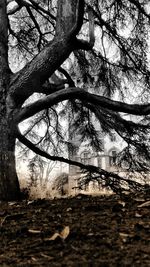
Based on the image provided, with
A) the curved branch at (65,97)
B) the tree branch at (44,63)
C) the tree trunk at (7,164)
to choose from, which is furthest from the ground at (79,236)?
the tree branch at (44,63)

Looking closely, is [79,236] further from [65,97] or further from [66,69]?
[66,69]

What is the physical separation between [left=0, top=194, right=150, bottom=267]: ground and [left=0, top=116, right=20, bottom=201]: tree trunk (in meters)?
1.31

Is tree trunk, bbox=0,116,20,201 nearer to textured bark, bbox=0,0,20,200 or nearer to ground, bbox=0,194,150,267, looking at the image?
textured bark, bbox=0,0,20,200

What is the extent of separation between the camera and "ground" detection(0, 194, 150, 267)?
1.29m

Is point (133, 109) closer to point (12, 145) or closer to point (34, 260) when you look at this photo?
point (12, 145)

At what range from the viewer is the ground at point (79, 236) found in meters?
1.29

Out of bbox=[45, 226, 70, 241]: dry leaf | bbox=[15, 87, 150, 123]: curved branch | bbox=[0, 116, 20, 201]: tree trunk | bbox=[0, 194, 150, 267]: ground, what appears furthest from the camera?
bbox=[15, 87, 150, 123]: curved branch

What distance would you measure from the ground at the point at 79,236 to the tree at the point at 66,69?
166cm

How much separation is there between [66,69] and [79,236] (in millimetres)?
4862

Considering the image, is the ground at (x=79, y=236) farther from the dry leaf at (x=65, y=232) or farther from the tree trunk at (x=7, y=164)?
the tree trunk at (x=7, y=164)

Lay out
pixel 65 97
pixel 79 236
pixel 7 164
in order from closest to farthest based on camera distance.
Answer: pixel 79 236 → pixel 7 164 → pixel 65 97

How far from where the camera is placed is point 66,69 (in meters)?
6.15

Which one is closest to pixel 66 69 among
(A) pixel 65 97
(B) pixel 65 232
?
(A) pixel 65 97

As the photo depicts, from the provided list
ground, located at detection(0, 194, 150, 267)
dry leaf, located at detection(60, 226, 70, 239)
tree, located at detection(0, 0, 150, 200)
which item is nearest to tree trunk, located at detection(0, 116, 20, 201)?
tree, located at detection(0, 0, 150, 200)
